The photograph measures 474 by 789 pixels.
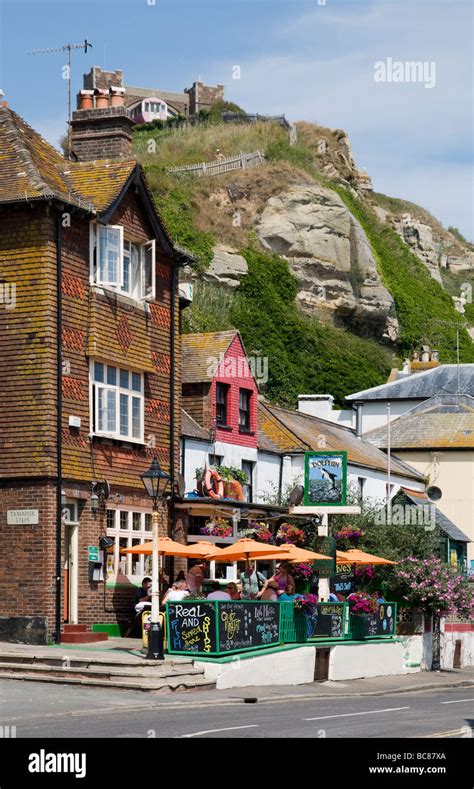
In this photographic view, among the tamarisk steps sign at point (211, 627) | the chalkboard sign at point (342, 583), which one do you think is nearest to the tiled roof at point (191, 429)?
the chalkboard sign at point (342, 583)

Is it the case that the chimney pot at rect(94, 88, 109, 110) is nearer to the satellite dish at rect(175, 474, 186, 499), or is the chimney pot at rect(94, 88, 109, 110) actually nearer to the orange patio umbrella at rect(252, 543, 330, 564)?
the satellite dish at rect(175, 474, 186, 499)

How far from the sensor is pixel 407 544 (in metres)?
37.7

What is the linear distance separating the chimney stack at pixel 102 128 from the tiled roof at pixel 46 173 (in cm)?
146

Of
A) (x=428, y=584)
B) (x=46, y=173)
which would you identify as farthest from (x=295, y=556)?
(x=46, y=173)

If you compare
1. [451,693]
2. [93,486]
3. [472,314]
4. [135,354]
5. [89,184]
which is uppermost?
[472,314]

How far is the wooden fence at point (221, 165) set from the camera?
85.0 metres

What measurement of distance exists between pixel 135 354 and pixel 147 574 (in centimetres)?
510

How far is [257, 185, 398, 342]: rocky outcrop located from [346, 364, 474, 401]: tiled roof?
1658 cm

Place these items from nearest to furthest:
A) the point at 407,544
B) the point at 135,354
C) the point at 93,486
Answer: the point at 93,486 < the point at 135,354 < the point at 407,544

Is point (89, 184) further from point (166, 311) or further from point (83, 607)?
point (83, 607)

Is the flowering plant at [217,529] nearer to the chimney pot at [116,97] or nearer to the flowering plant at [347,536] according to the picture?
the flowering plant at [347,536]

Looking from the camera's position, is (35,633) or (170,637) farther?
(35,633)

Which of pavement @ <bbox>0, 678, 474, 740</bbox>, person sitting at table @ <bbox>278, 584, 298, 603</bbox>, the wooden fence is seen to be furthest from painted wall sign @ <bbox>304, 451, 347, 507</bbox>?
the wooden fence

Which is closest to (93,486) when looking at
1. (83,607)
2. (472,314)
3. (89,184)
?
(83,607)
